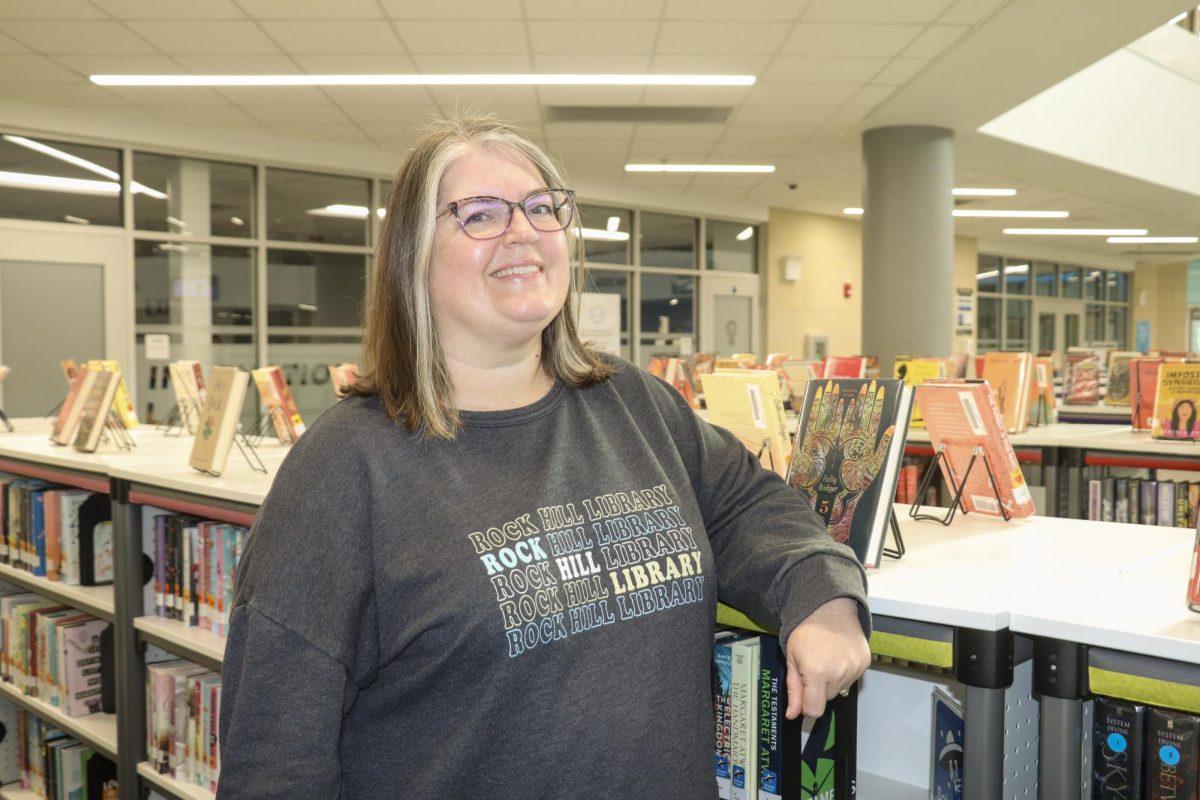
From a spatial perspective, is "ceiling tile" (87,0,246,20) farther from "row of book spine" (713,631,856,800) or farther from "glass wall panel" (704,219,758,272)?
"glass wall panel" (704,219,758,272)

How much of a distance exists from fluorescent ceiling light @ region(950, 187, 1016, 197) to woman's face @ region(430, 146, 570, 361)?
1032cm

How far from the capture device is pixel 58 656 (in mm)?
2963

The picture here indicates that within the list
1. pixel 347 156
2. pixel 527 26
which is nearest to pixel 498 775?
pixel 527 26

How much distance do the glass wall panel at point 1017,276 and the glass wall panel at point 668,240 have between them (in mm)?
7351

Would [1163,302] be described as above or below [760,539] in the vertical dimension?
above

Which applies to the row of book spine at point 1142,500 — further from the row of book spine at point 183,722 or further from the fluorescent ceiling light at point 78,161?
the fluorescent ceiling light at point 78,161

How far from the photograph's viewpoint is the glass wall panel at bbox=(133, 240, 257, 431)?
7668 mm

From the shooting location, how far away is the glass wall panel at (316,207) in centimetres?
838

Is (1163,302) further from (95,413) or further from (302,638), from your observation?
(302,638)

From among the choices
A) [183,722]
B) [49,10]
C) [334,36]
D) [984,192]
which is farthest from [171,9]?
[984,192]

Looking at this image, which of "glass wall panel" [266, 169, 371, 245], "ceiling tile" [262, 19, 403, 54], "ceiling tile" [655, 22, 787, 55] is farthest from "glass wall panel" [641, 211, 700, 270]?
"ceiling tile" [262, 19, 403, 54]

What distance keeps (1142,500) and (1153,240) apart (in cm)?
1383

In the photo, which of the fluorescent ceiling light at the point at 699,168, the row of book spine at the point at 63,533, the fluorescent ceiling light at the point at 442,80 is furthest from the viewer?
the fluorescent ceiling light at the point at 699,168

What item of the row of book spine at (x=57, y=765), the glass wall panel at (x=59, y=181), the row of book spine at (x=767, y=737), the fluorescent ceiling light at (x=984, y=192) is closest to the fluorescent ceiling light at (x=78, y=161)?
the glass wall panel at (x=59, y=181)
